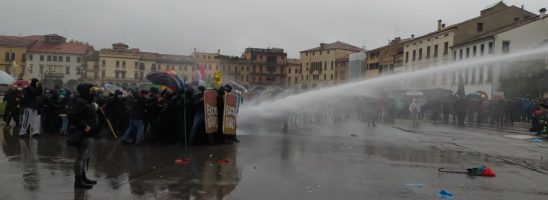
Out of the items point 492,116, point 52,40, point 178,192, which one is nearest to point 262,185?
point 178,192

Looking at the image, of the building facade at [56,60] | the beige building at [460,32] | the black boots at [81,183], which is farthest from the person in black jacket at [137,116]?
the building facade at [56,60]

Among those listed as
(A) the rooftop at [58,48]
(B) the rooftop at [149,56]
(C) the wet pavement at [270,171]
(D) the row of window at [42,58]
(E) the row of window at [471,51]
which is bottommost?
(C) the wet pavement at [270,171]

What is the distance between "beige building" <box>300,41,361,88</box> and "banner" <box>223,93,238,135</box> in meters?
87.2

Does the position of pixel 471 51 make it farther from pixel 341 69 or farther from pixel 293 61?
pixel 293 61

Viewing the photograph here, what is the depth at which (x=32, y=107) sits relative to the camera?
15.2 metres

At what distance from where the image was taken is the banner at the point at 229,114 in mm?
14500

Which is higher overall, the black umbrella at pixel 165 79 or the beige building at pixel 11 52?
the beige building at pixel 11 52

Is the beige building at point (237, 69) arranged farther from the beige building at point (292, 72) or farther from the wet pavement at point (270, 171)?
the wet pavement at point (270, 171)

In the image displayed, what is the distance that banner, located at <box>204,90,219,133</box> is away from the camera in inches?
553

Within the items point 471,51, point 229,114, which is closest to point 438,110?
point 229,114

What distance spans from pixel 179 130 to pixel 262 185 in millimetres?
6170

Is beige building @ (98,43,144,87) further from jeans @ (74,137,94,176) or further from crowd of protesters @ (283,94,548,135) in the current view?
jeans @ (74,137,94,176)

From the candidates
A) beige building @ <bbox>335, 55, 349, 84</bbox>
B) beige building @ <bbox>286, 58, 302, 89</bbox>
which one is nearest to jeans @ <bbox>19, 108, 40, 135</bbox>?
beige building @ <bbox>335, 55, 349, 84</bbox>

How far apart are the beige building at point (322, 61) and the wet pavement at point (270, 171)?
88.2 metres
